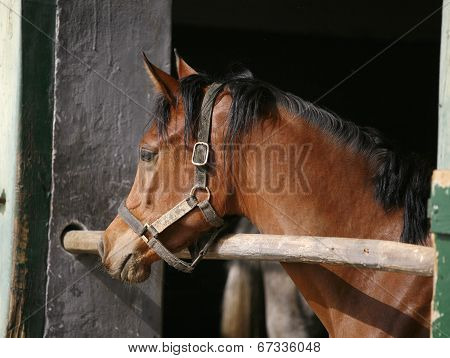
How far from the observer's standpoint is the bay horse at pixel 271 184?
95.3 inches

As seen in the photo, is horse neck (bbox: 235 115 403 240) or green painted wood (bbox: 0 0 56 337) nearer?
horse neck (bbox: 235 115 403 240)

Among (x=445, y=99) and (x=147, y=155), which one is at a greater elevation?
(x=445, y=99)

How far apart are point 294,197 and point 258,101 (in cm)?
36

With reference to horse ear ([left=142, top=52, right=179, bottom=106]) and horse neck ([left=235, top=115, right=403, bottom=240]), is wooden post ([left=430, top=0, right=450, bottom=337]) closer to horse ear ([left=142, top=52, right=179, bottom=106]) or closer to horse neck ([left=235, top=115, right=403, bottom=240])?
horse neck ([left=235, top=115, right=403, bottom=240])

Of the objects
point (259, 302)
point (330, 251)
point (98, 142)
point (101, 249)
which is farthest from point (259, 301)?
point (330, 251)

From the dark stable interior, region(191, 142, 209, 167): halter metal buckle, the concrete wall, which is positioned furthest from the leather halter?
the dark stable interior

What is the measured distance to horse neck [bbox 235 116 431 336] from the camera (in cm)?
233

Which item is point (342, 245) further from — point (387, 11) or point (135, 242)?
point (387, 11)

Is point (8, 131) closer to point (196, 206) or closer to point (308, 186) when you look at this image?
point (196, 206)

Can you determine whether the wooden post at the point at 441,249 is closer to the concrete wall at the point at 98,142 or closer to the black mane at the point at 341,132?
the black mane at the point at 341,132

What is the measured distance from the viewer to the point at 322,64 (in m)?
5.93

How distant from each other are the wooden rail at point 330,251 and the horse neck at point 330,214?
0.56 ft

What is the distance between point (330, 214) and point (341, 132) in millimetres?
300
